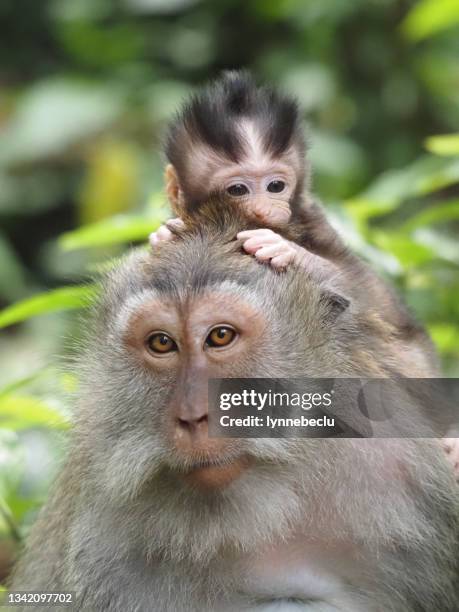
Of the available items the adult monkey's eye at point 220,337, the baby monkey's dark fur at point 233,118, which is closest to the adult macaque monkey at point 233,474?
the adult monkey's eye at point 220,337

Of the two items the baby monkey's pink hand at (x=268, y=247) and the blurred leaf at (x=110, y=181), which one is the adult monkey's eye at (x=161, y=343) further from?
the blurred leaf at (x=110, y=181)

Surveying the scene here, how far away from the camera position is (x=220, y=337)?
221cm

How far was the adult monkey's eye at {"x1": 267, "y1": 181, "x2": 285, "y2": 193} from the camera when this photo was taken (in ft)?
9.72

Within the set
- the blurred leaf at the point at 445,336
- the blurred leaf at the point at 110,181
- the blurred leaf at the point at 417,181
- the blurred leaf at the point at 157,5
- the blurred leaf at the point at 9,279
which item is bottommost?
the blurred leaf at the point at 445,336

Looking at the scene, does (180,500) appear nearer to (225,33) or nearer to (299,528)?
(299,528)

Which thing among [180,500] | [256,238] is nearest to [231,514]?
[180,500]

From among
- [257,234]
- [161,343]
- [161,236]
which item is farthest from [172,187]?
[161,343]

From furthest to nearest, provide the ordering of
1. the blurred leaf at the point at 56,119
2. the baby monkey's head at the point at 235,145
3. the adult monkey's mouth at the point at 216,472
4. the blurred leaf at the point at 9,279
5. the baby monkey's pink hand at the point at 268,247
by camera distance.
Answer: the blurred leaf at the point at 56,119 < the blurred leaf at the point at 9,279 < the baby monkey's head at the point at 235,145 < the baby monkey's pink hand at the point at 268,247 < the adult monkey's mouth at the point at 216,472

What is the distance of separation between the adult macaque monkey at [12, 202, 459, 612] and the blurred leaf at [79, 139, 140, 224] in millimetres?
4522

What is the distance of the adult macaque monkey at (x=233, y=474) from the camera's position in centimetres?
222

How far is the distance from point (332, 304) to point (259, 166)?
2.43ft

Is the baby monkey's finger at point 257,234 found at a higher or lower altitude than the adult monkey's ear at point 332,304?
higher

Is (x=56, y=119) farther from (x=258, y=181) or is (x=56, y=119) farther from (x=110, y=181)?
(x=258, y=181)

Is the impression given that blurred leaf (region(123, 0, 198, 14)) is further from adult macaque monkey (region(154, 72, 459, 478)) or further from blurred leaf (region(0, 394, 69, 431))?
blurred leaf (region(0, 394, 69, 431))
